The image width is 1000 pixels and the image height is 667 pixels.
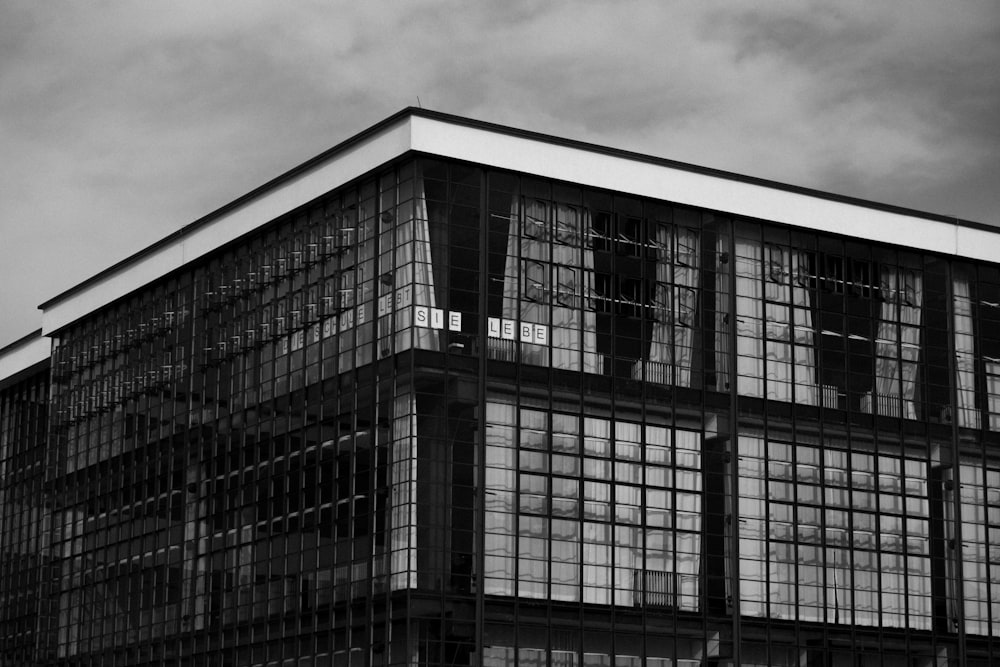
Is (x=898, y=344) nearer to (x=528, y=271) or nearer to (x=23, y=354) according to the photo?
(x=528, y=271)

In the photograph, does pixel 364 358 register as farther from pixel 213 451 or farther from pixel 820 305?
pixel 820 305

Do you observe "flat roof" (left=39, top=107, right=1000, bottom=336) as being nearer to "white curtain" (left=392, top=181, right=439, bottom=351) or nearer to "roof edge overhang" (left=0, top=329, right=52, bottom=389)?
"white curtain" (left=392, top=181, right=439, bottom=351)

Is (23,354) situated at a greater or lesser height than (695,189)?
lesser

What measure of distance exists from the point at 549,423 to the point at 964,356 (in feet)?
58.6

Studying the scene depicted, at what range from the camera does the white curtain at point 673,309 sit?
183 ft

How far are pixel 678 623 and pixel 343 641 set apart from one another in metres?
10.5

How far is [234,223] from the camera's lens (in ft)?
201

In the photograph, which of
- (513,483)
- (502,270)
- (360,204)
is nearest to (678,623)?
(513,483)

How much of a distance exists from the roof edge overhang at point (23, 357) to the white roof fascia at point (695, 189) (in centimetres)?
2813

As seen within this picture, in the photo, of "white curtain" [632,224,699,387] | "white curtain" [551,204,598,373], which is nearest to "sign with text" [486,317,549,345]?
"white curtain" [551,204,598,373]

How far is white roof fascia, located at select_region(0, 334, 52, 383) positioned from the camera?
245ft

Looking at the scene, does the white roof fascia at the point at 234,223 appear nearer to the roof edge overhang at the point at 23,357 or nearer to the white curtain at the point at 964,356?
the roof edge overhang at the point at 23,357

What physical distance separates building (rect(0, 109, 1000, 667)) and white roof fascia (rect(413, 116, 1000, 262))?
0.11 meters

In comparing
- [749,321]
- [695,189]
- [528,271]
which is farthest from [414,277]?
[749,321]
